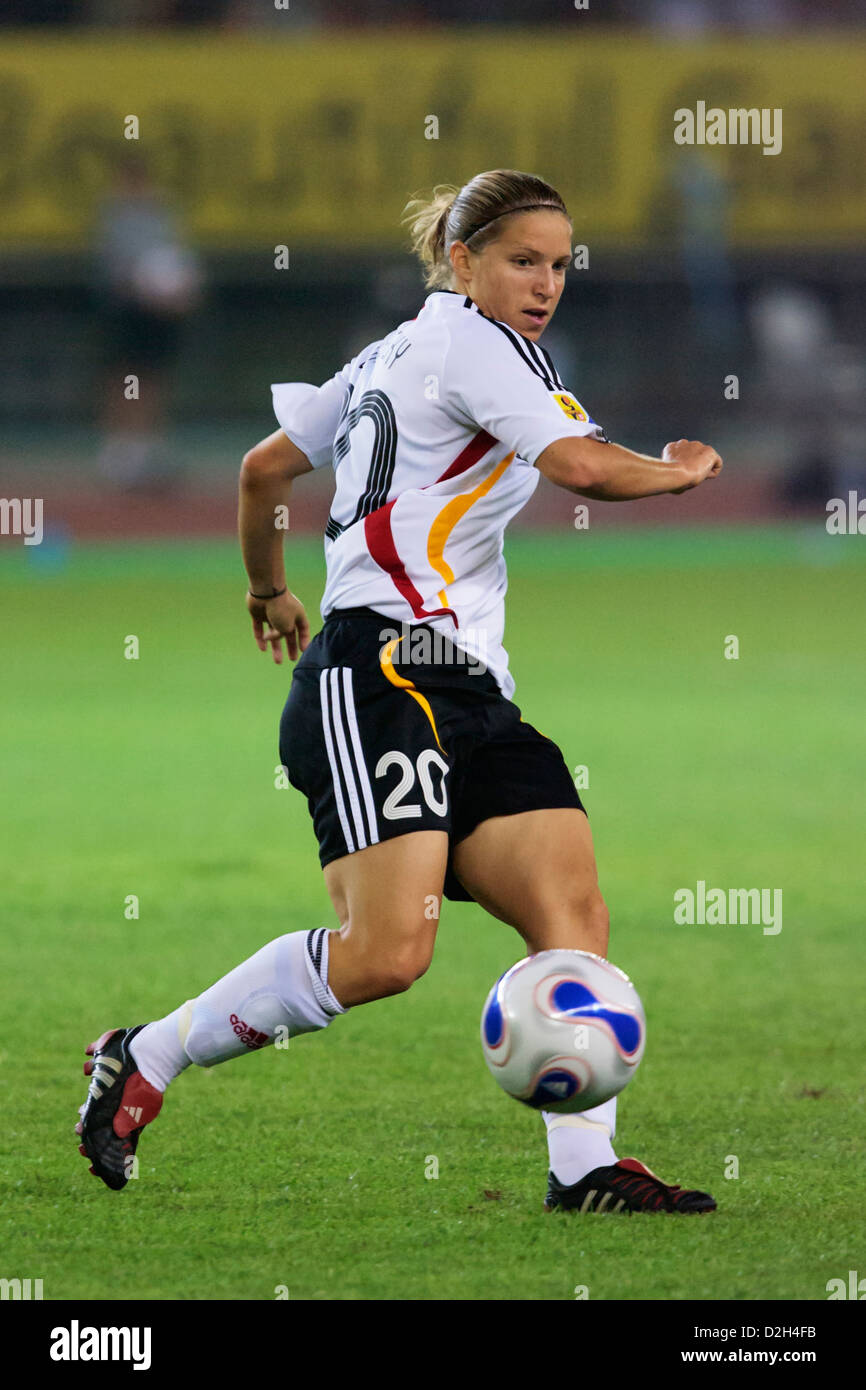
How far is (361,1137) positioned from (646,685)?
811 cm

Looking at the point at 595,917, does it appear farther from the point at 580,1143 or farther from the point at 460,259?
the point at 460,259

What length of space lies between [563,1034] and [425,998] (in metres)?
2.25

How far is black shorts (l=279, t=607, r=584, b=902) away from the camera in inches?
170

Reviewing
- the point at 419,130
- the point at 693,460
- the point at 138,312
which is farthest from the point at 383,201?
the point at 693,460

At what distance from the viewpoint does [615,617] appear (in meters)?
16.0

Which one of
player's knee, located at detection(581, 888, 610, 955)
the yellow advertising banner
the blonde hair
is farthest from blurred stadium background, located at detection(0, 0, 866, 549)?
player's knee, located at detection(581, 888, 610, 955)

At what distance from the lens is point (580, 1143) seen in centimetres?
438

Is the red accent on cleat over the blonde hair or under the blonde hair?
under

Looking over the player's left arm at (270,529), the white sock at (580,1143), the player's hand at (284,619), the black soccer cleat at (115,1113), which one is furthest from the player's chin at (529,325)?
the black soccer cleat at (115,1113)

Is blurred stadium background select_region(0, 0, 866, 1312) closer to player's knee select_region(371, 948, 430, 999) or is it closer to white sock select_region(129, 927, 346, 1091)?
white sock select_region(129, 927, 346, 1091)

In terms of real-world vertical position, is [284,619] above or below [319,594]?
below

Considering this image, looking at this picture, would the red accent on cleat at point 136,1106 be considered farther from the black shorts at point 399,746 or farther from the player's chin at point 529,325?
the player's chin at point 529,325

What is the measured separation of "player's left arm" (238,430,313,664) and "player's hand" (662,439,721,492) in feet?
3.02

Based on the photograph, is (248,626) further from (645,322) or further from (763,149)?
(763,149)
